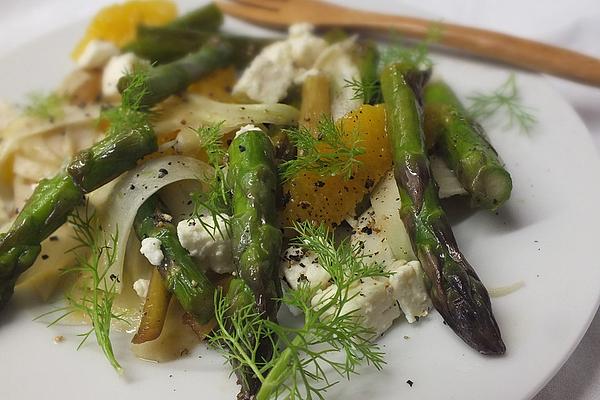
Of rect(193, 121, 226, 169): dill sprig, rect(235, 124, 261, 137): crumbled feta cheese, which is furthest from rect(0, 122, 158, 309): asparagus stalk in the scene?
rect(235, 124, 261, 137): crumbled feta cheese

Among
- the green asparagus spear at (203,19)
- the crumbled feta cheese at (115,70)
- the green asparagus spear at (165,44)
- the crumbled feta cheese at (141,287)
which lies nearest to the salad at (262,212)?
the crumbled feta cheese at (141,287)

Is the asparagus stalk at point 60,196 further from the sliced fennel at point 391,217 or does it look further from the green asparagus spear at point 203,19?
the green asparagus spear at point 203,19

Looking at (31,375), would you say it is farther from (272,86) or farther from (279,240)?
(272,86)

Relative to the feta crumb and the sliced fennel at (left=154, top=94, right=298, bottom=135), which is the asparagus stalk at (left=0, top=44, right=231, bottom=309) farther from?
the feta crumb

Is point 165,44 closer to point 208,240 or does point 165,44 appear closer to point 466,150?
point 208,240

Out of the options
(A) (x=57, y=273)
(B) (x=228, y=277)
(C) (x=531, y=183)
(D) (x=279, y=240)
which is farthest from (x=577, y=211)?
(A) (x=57, y=273)

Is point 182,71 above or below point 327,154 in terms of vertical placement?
below

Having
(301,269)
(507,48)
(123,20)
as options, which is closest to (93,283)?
(301,269)
